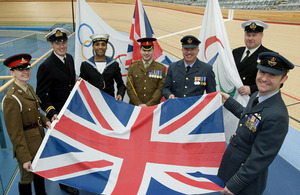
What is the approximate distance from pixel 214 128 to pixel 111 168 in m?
1.05

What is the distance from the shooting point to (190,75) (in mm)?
2547

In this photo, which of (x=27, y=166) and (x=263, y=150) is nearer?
(x=263, y=150)

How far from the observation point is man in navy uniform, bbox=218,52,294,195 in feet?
4.52

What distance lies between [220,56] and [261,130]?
59.8 inches

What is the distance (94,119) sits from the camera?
7.70 ft

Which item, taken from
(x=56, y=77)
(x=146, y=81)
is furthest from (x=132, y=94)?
(x=56, y=77)

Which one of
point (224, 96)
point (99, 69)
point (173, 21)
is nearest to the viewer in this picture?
point (224, 96)

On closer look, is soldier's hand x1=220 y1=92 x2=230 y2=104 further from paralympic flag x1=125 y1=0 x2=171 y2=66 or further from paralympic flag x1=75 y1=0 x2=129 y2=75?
paralympic flag x1=75 y1=0 x2=129 y2=75

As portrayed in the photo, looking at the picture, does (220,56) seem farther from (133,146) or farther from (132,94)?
(133,146)

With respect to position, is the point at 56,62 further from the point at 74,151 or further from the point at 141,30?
the point at 141,30

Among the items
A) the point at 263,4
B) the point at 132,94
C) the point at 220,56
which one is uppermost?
the point at 263,4

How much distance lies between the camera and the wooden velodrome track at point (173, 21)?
6484 mm

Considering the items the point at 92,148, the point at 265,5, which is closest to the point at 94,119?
the point at 92,148

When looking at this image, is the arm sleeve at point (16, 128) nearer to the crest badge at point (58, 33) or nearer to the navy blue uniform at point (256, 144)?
the crest badge at point (58, 33)
